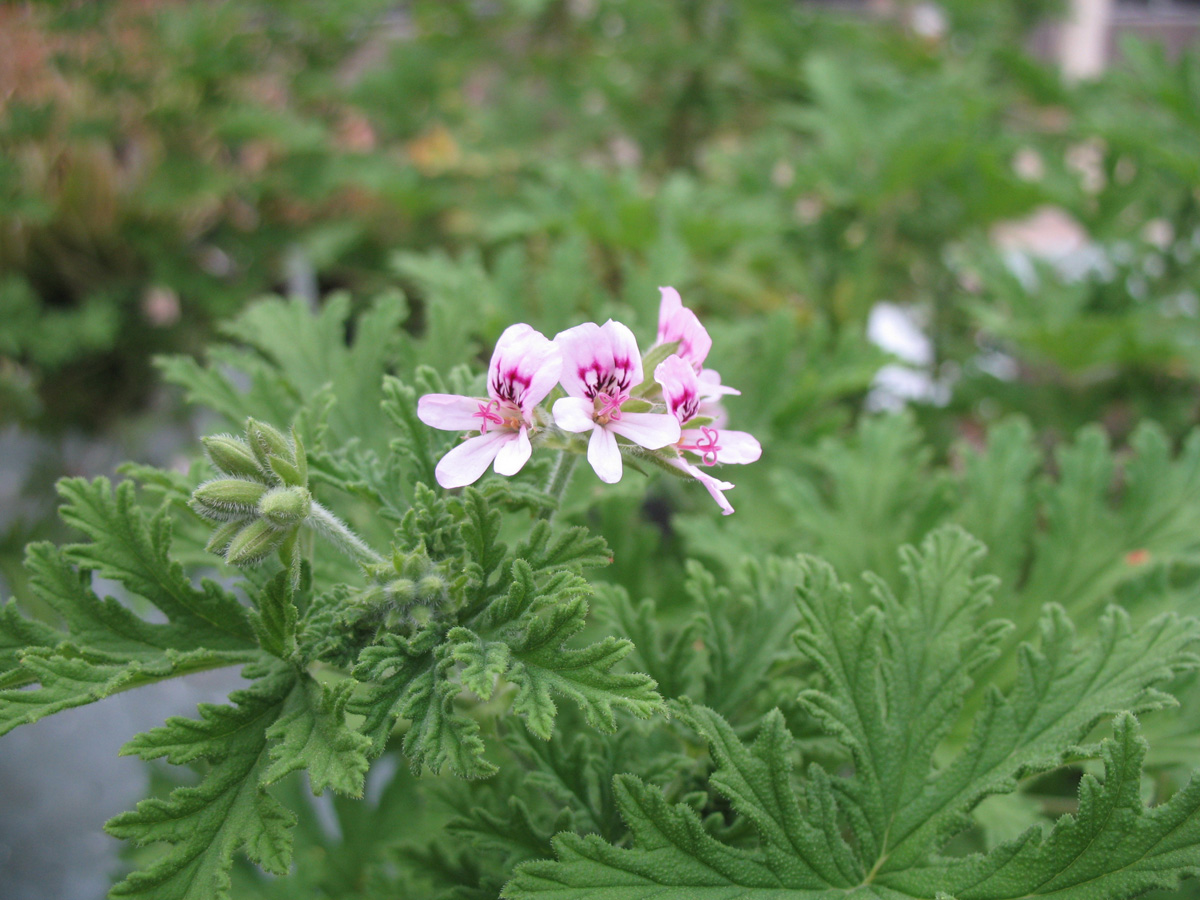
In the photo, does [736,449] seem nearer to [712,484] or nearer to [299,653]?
[712,484]

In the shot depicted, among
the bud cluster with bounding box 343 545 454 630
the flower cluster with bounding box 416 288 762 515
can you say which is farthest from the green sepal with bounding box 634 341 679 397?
the bud cluster with bounding box 343 545 454 630

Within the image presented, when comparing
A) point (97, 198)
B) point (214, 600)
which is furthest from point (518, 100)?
point (214, 600)

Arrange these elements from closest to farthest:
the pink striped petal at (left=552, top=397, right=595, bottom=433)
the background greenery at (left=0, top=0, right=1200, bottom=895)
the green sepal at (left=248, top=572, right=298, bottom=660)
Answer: the pink striped petal at (left=552, top=397, right=595, bottom=433), the green sepal at (left=248, top=572, right=298, bottom=660), the background greenery at (left=0, top=0, right=1200, bottom=895)

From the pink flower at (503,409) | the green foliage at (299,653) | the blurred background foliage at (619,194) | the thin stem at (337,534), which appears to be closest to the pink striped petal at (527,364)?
the pink flower at (503,409)

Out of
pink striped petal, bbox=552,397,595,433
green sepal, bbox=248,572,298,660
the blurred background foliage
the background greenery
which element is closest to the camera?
pink striped petal, bbox=552,397,595,433

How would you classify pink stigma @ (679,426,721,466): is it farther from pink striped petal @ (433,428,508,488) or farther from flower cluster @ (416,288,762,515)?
pink striped petal @ (433,428,508,488)
